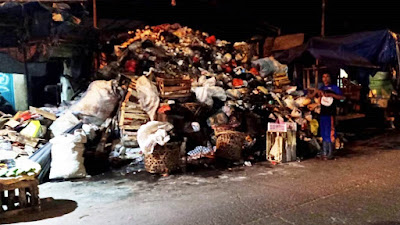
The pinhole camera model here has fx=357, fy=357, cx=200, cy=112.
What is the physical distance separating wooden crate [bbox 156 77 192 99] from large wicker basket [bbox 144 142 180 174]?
78.1 inches

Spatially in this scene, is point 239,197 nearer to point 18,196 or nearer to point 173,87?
point 18,196

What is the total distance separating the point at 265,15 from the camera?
52.0 feet

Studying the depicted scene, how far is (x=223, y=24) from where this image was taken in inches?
A: 639

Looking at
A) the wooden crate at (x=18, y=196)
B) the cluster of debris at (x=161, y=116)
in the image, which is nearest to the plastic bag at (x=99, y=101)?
the cluster of debris at (x=161, y=116)

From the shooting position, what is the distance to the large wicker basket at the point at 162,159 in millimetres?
6969

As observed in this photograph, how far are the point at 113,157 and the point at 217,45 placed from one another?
6347 mm

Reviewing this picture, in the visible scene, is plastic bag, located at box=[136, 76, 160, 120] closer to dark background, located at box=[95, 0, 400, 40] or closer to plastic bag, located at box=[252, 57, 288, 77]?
plastic bag, located at box=[252, 57, 288, 77]

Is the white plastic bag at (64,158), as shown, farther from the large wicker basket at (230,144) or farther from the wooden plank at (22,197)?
the large wicker basket at (230,144)

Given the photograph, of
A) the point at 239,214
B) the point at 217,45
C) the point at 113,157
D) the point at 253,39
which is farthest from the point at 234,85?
the point at 239,214

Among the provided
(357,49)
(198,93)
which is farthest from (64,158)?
(357,49)

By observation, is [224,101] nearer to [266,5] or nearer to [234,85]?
[234,85]

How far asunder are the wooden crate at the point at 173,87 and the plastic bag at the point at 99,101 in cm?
126

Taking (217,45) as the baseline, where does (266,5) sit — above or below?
above

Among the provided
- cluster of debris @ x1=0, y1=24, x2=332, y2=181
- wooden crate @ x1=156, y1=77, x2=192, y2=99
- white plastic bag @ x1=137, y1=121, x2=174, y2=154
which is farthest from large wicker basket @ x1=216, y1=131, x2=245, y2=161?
wooden crate @ x1=156, y1=77, x2=192, y2=99
